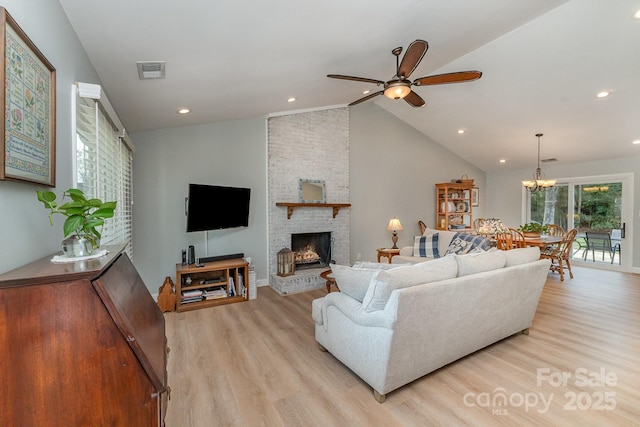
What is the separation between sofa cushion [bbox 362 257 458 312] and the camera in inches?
78.0

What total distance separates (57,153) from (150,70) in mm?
1257

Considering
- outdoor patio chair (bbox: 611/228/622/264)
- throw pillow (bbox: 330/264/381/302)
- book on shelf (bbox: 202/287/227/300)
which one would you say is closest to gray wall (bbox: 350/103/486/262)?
book on shelf (bbox: 202/287/227/300)

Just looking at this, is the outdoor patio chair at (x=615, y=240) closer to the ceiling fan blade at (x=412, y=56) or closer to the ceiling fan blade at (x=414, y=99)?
the ceiling fan blade at (x=414, y=99)

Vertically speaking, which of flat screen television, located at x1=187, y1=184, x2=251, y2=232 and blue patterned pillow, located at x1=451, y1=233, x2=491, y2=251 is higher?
flat screen television, located at x1=187, y1=184, x2=251, y2=232

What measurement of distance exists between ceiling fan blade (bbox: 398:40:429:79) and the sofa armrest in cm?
202

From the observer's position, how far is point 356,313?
2.18 meters

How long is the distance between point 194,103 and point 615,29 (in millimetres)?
4692

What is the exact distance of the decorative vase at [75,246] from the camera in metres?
1.13

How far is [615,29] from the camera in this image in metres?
3.18

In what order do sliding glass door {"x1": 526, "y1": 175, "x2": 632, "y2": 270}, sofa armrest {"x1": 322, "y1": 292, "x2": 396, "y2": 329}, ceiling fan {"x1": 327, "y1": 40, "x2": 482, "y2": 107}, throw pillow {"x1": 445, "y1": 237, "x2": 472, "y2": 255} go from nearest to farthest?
sofa armrest {"x1": 322, "y1": 292, "x2": 396, "y2": 329}
ceiling fan {"x1": 327, "y1": 40, "x2": 482, "y2": 107}
throw pillow {"x1": 445, "y1": 237, "x2": 472, "y2": 255}
sliding glass door {"x1": 526, "y1": 175, "x2": 632, "y2": 270}

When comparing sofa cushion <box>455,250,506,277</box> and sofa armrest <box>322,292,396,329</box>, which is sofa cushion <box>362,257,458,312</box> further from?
sofa cushion <box>455,250,506,277</box>

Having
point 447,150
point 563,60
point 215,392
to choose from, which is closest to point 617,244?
point 447,150

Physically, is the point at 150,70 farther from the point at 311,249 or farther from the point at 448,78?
the point at 311,249

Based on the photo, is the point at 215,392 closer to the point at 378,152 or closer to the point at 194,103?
the point at 194,103
